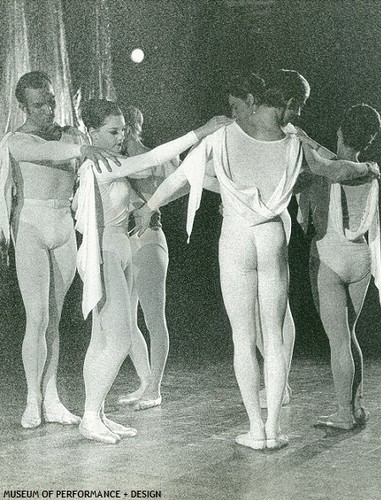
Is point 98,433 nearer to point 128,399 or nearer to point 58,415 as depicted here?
point 58,415

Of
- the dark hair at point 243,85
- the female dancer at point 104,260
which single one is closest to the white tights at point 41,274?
the female dancer at point 104,260

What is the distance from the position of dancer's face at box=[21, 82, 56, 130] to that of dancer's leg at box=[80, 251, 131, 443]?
0.79 m

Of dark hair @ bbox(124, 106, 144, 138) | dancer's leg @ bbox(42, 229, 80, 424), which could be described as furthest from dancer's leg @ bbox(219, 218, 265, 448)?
dark hair @ bbox(124, 106, 144, 138)

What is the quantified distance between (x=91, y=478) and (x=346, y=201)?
66.2 inches

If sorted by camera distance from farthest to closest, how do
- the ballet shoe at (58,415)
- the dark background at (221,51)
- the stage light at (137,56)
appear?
1. the stage light at (137,56)
2. the dark background at (221,51)
3. the ballet shoe at (58,415)

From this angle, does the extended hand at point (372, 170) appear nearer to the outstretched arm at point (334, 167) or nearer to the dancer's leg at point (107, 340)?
the outstretched arm at point (334, 167)

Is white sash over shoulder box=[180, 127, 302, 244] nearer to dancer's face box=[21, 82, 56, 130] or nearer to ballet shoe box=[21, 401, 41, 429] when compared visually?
dancer's face box=[21, 82, 56, 130]

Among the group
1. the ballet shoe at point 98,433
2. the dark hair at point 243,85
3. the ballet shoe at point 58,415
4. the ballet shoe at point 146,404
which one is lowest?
the ballet shoe at point 146,404

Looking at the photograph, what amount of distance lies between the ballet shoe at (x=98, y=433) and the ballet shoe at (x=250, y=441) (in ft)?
1.75

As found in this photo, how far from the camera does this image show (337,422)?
3.83 m

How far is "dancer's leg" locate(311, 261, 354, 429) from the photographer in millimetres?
3795

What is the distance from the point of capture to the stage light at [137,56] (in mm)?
4742

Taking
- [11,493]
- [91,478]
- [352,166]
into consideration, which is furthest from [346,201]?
[11,493]

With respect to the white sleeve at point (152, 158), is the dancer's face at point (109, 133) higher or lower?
higher
